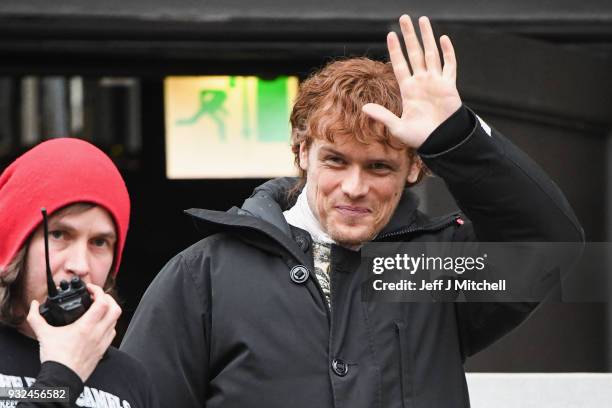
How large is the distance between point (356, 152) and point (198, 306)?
17.6 inches

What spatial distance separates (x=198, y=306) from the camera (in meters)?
2.47

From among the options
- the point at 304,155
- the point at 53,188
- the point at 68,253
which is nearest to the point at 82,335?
the point at 68,253

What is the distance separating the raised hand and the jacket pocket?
37 centimetres

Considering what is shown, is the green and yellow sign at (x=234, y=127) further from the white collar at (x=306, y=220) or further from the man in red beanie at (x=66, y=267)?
the man in red beanie at (x=66, y=267)

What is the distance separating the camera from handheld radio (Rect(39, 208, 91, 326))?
1956 mm

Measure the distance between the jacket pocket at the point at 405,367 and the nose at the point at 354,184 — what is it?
0.27 metres

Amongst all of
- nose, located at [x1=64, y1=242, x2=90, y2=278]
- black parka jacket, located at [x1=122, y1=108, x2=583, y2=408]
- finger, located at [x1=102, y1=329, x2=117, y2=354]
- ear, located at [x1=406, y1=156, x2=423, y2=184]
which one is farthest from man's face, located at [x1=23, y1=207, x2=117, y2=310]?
ear, located at [x1=406, y1=156, x2=423, y2=184]

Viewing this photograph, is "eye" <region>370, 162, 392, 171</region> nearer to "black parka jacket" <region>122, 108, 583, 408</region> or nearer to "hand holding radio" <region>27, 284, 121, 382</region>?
"black parka jacket" <region>122, 108, 583, 408</region>

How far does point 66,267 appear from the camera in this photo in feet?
6.66

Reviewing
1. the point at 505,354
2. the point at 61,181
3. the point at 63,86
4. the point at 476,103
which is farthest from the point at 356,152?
the point at 63,86

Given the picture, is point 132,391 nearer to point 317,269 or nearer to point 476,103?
point 317,269

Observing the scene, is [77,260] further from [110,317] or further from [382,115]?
[382,115]

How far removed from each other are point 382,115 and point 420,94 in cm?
10

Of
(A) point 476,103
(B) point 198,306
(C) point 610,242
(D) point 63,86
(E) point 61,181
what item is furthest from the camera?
(D) point 63,86
